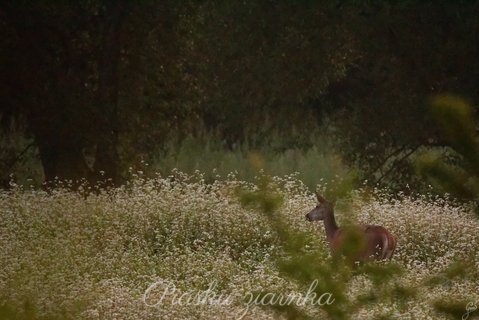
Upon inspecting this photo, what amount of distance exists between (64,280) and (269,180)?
878 centimetres

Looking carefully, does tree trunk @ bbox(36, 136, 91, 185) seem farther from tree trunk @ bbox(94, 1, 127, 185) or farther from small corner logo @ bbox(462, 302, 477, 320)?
small corner logo @ bbox(462, 302, 477, 320)

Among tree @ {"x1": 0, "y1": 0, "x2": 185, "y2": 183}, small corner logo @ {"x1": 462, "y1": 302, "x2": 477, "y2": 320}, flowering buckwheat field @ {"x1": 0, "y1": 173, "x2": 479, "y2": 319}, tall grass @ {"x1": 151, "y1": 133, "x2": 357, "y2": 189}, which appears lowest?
small corner logo @ {"x1": 462, "y1": 302, "x2": 477, "y2": 320}

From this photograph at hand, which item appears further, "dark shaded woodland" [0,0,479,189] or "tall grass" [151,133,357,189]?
"tall grass" [151,133,357,189]

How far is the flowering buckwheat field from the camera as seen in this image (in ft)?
32.4

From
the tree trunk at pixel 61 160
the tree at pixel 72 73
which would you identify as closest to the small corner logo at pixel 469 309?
the tree at pixel 72 73

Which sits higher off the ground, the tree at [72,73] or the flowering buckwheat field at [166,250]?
the tree at [72,73]

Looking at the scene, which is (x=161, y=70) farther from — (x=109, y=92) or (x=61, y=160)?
(x=61, y=160)

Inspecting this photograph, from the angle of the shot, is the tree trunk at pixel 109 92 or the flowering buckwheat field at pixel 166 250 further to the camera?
the tree trunk at pixel 109 92

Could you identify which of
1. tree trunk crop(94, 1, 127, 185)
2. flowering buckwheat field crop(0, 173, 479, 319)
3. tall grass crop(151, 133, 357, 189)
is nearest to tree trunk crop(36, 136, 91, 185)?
tree trunk crop(94, 1, 127, 185)

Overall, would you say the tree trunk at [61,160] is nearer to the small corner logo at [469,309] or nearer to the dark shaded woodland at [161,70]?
the dark shaded woodland at [161,70]

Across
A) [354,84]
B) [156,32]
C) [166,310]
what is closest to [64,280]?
[166,310]

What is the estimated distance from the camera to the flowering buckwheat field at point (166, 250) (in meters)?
9.89

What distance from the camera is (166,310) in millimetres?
9672

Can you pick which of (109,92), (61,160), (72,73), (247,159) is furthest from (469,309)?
(247,159)
